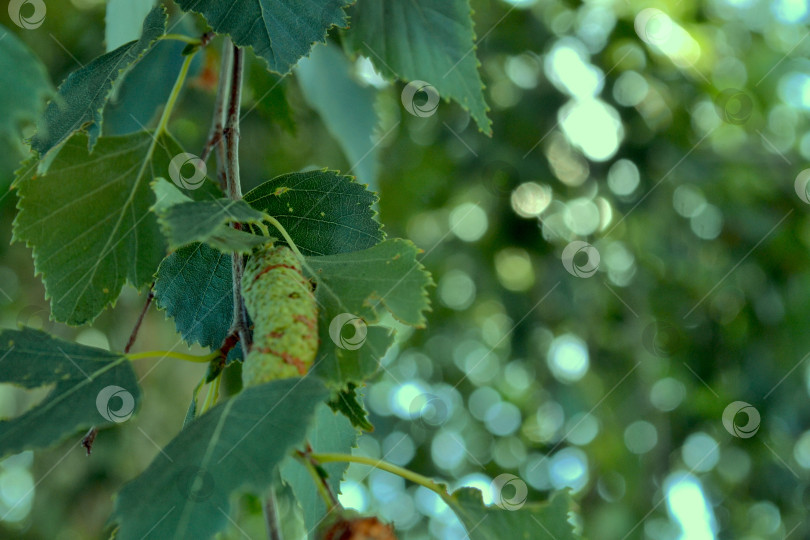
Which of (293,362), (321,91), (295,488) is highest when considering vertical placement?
(321,91)

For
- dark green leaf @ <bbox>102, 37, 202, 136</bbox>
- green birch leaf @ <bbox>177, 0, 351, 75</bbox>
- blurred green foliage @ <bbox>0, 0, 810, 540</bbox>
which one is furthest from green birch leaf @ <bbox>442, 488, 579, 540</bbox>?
blurred green foliage @ <bbox>0, 0, 810, 540</bbox>

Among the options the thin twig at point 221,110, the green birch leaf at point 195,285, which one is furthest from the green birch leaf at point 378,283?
the thin twig at point 221,110

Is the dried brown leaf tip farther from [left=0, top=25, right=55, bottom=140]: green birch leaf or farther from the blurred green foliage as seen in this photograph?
the blurred green foliage

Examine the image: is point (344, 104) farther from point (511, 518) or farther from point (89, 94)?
point (511, 518)

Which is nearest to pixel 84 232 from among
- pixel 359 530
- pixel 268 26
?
pixel 268 26

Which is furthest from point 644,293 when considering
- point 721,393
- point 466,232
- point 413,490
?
point 413,490

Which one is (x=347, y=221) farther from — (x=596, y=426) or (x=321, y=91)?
(x=596, y=426)

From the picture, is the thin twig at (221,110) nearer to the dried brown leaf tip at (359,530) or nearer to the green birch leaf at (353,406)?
the green birch leaf at (353,406)
